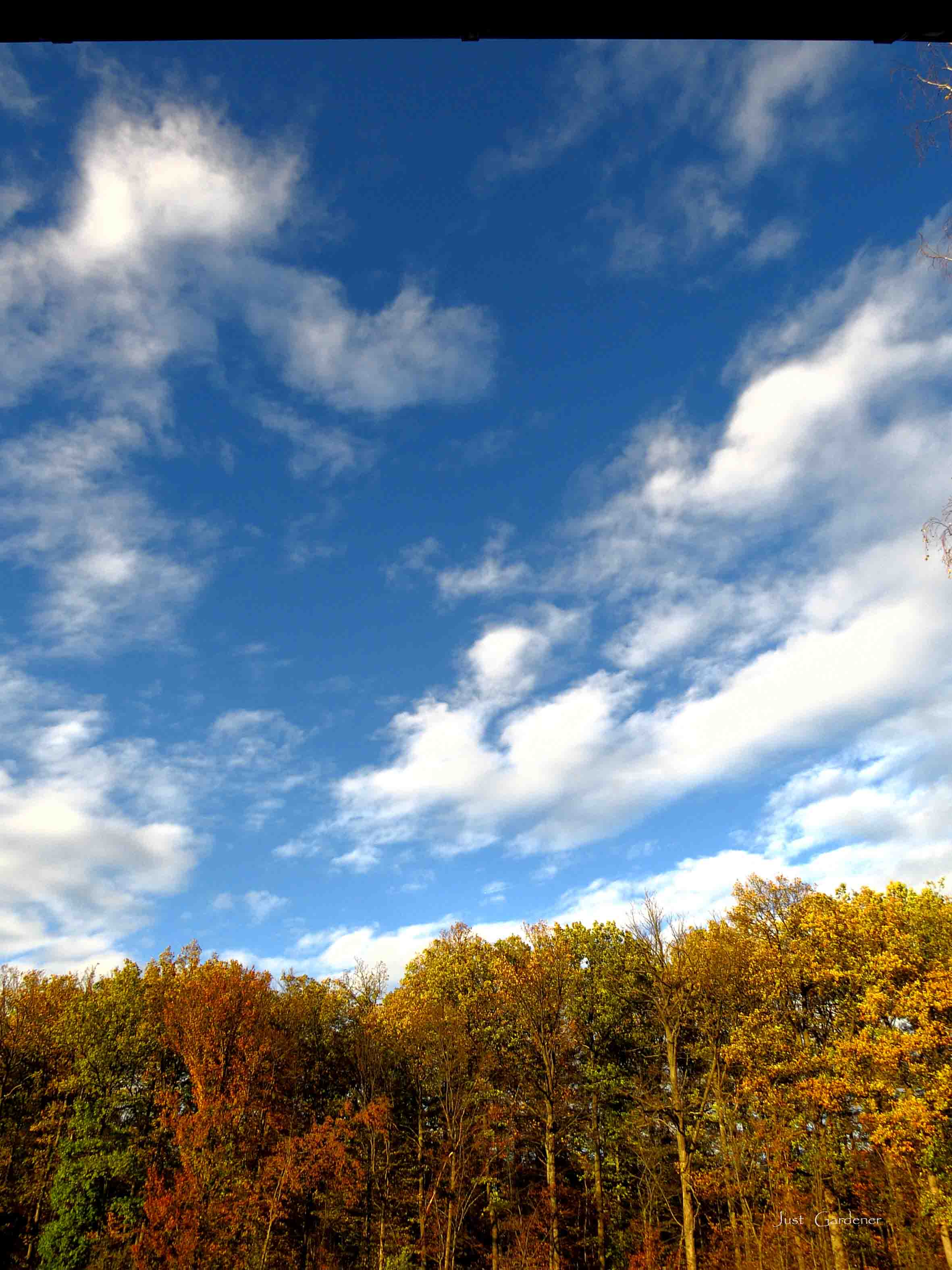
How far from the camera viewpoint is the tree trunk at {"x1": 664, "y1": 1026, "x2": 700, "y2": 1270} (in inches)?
1116

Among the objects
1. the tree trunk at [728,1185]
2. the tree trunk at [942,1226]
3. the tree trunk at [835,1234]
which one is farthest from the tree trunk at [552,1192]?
the tree trunk at [942,1226]

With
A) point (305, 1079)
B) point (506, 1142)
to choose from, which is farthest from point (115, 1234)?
point (506, 1142)

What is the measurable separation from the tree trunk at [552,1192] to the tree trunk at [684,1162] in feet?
18.0

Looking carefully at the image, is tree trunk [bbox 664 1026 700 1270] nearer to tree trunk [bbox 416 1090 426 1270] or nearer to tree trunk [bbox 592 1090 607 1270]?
tree trunk [bbox 592 1090 607 1270]

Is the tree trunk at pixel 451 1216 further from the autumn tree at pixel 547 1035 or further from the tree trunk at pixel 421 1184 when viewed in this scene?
the autumn tree at pixel 547 1035

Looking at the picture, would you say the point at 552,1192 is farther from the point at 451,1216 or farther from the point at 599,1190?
the point at 599,1190

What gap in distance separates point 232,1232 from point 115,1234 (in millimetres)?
6314

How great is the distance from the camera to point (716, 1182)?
28938 millimetres

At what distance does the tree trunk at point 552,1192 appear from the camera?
32.3 m

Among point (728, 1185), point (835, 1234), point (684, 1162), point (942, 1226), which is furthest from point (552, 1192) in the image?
point (942, 1226)

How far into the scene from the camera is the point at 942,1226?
25.1 metres

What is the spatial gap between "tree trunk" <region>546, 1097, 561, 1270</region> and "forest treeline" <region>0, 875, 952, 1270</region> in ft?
0.60

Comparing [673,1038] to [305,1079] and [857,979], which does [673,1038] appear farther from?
[305,1079]

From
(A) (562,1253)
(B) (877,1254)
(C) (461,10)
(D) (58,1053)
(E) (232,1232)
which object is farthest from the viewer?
(D) (58,1053)
